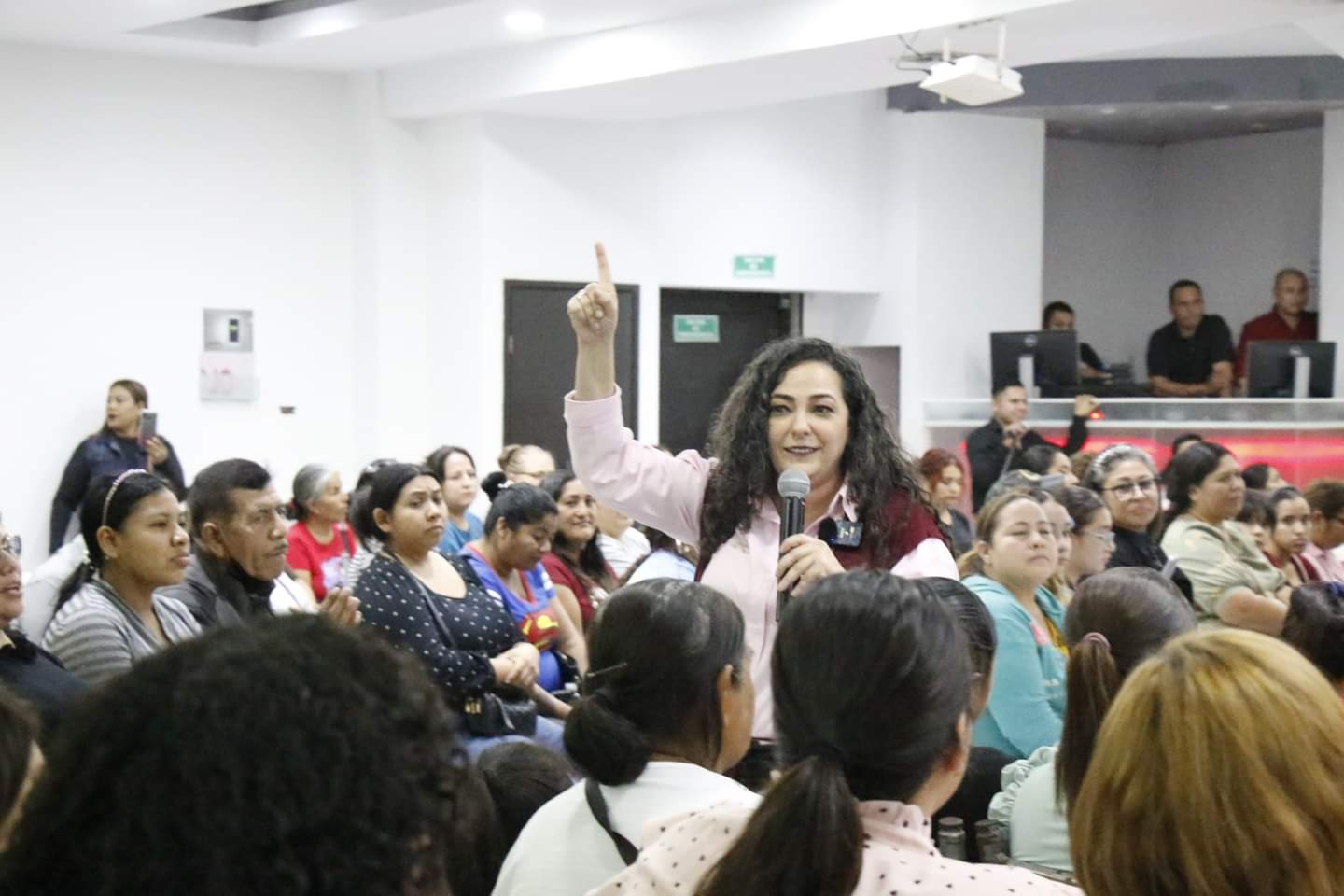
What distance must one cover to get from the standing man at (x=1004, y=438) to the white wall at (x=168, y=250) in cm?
356

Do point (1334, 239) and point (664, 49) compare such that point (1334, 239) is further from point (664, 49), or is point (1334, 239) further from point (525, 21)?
point (525, 21)

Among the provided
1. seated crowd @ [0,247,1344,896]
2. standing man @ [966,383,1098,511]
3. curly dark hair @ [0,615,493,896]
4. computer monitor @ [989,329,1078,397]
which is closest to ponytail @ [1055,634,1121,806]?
seated crowd @ [0,247,1344,896]

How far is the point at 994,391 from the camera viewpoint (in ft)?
32.2

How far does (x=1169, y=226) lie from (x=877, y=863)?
39.6 feet

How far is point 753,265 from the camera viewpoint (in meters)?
9.99

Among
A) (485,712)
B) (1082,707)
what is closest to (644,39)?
(485,712)

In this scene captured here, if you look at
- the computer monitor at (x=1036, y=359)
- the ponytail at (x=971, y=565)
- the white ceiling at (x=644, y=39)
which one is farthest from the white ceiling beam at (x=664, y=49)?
the computer monitor at (x=1036, y=359)

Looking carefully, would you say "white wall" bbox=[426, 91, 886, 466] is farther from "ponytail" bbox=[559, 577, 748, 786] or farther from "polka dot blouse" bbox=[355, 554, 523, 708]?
"ponytail" bbox=[559, 577, 748, 786]

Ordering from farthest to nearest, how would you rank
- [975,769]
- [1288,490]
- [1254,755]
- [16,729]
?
[1288,490] < [975,769] < [1254,755] < [16,729]

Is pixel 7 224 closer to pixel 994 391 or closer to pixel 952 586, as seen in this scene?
pixel 994 391

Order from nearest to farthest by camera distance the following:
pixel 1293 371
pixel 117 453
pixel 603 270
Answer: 1. pixel 603 270
2. pixel 117 453
3. pixel 1293 371

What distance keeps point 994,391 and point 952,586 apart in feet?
24.6

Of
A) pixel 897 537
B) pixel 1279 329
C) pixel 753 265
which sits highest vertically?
pixel 753 265

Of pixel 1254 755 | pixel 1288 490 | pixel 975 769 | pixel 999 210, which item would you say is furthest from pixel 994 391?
pixel 1254 755
